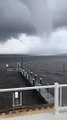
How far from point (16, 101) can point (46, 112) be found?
2.56 m

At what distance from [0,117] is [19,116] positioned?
25.0 inches

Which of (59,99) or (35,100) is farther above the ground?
(59,99)

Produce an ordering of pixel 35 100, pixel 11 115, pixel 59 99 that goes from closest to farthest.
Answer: pixel 11 115
pixel 59 99
pixel 35 100

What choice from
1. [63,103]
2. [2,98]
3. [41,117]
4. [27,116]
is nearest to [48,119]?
[41,117]

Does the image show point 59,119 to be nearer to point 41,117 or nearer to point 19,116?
point 41,117

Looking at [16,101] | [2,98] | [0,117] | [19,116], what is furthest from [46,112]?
[2,98]

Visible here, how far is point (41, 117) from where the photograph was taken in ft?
19.8

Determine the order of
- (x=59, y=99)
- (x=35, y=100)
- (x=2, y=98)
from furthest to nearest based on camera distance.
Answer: (x=2, y=98)
(x=35, y=100)
(x=59, y=99)

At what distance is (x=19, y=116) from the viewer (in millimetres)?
6125

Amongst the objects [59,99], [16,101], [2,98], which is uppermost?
[59,99]

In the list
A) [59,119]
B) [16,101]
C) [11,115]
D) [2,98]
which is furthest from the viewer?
[2,98]

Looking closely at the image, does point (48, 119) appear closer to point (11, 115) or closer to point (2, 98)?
point (11, 115)

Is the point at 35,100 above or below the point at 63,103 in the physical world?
below

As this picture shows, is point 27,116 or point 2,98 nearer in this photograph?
point 27,116
